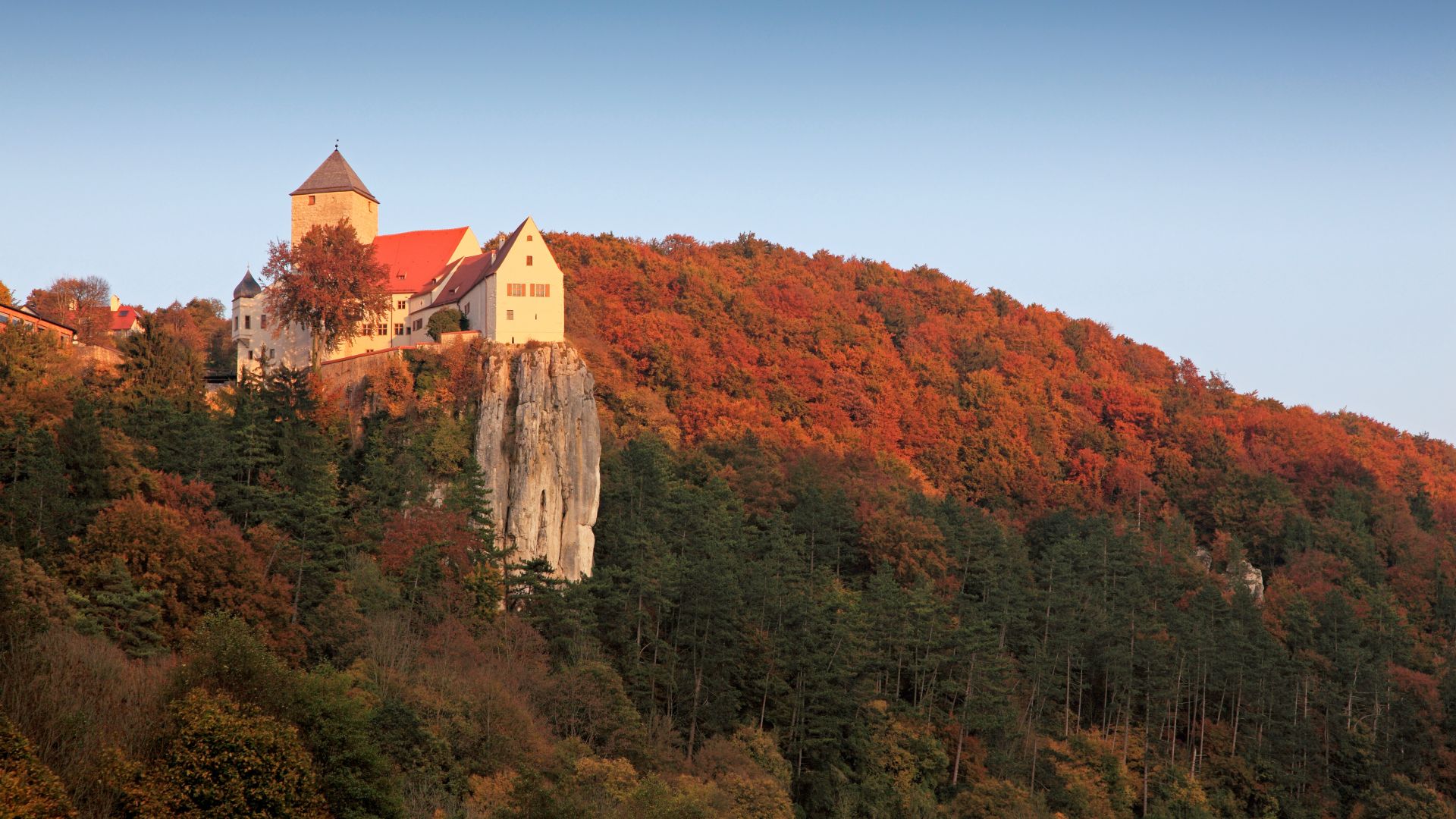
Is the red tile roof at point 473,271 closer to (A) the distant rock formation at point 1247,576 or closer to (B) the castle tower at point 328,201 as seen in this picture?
(B) the castle tower at point 328,201

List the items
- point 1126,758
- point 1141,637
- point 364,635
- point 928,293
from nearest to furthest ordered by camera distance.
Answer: point 364,635 → point 1126,758 → point 1141,637 → point 928,293

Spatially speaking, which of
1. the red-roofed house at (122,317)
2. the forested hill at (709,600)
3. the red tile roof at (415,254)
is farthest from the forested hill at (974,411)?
the red-roofed house at (122,317)

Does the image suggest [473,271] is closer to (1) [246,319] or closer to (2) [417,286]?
(2) [417,286]

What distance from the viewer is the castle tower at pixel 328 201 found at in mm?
58125

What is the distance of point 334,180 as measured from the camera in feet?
192

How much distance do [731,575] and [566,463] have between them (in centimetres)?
678

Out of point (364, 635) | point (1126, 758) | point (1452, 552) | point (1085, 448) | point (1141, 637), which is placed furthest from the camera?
point (1085, 448)

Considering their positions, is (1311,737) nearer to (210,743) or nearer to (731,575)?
(731,575)

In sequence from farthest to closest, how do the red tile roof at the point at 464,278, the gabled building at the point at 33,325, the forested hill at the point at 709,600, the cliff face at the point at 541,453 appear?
the red tile roof at the point at 464,278
the cliff face at the point at 541,453
the gabled building at the point at 33,325
the forested hill at the point at 709,600

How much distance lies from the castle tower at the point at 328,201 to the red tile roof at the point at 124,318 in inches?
525

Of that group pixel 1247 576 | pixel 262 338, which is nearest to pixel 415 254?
pixel 262 338

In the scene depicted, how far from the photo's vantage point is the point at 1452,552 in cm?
7025

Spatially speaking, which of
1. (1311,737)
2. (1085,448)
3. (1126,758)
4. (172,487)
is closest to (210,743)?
(172,487)

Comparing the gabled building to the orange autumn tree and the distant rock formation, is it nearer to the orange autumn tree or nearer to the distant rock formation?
the orange autumn tree
